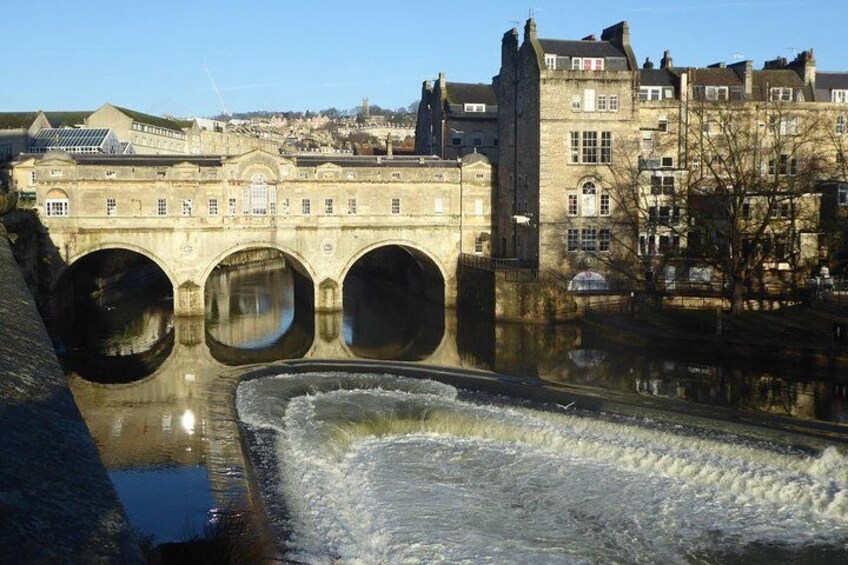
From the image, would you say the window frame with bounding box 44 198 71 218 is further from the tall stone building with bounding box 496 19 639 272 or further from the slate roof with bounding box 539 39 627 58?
the slate roof with bounding box 539 39 627 58

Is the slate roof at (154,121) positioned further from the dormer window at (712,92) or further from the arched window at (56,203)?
the dormer window at (712,92)

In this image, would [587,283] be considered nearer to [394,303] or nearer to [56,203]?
[394,303]

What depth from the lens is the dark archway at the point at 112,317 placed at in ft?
111

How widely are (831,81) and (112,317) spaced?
4246cm

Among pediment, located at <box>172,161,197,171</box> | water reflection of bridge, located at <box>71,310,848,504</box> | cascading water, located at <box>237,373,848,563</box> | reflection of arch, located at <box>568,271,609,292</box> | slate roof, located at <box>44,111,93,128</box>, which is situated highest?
slate roof, located at <box>44,111,93,128</box>

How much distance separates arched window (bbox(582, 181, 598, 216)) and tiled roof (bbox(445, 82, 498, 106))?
691 inches

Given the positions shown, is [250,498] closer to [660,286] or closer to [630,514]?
[630,514]

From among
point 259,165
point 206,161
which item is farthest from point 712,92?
point 206,161

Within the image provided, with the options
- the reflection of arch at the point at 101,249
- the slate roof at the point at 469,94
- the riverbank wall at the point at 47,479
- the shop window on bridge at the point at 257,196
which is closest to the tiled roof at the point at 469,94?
the slate roof at the point at 469,94

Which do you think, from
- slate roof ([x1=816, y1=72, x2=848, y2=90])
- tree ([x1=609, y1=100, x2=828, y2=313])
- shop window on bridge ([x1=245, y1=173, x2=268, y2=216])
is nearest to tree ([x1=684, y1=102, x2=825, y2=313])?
tree ([x1=609, y1=100, x2=828, y2=313])

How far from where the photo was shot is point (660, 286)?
4122cm

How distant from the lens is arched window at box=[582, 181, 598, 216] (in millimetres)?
43688

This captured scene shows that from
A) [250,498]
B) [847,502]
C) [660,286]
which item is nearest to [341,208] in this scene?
[660,286]

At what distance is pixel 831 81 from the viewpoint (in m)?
50.9
